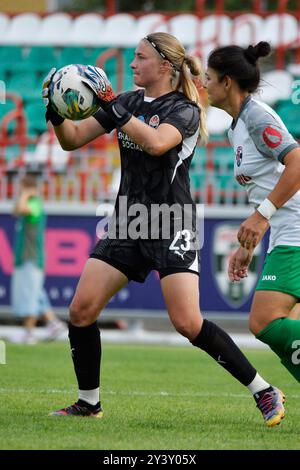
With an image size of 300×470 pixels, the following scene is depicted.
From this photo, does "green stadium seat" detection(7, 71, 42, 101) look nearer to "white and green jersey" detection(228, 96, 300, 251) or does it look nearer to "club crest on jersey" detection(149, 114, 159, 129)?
"club crest on jersey" detection(149, 114, 159, 129)

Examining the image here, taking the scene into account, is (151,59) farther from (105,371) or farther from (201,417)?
(105,371)

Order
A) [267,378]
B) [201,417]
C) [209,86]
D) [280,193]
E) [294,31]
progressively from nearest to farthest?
[280,193], [209,86], [201,417], [267,378], [294,31]

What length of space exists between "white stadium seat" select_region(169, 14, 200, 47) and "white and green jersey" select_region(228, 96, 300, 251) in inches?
469

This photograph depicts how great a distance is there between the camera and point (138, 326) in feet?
45.1

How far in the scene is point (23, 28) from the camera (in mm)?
18906

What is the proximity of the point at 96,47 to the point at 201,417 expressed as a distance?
41.7ft

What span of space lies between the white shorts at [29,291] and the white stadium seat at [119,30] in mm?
6083

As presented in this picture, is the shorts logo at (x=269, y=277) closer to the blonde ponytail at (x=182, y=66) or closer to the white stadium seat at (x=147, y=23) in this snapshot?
the blonde ponytail at (x=182, y=66)

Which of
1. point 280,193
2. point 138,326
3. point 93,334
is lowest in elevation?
point 138,326

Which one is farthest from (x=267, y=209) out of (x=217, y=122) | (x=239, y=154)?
(x=217, y=122)

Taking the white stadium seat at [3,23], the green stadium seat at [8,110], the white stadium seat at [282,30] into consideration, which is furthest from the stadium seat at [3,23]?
the white stadium seat at [282,30]

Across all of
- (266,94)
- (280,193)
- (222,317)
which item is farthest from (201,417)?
(266,94)

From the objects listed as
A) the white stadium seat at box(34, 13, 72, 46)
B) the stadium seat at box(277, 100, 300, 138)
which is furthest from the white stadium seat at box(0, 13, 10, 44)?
the stadium seat at box(277, 100, 300, 138)

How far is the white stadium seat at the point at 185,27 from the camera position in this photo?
1755 centimetres
